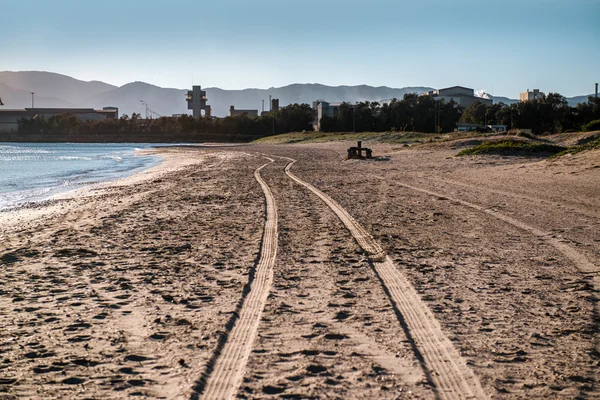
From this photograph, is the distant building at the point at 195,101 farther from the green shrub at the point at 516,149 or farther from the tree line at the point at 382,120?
the green shrub at the point at 516,149

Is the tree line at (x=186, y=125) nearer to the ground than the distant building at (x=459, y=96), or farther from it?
nearer to the ground

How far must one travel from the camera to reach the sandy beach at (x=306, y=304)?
3812 millimetres

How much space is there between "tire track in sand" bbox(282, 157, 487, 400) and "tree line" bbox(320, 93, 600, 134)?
229 feet

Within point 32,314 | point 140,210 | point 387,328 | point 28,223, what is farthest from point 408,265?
point 28,223

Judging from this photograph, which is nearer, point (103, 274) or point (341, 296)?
point (341, 296)

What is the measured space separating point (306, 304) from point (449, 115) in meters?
88.6

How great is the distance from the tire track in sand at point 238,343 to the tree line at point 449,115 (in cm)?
7035

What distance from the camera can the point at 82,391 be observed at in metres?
3.67

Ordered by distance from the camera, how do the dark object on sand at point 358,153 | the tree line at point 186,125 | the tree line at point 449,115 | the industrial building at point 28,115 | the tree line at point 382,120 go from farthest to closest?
1. the industrial building at point 28,115
2. the tree line at point 186,125
3. the tree line at point 382,120
4. the tree line at point 449,115
5. the dark object on sand at point 358,153

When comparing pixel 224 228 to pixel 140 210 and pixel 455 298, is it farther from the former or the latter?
pixel 455 298

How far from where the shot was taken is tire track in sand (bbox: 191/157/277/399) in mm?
3660

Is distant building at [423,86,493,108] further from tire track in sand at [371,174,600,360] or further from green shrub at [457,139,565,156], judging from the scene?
tire track in sand at [371,174,600,360]

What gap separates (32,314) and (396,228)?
5.73m

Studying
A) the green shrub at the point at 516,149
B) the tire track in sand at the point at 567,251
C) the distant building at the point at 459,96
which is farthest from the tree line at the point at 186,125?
the tire track in sand at the point at 567,251
